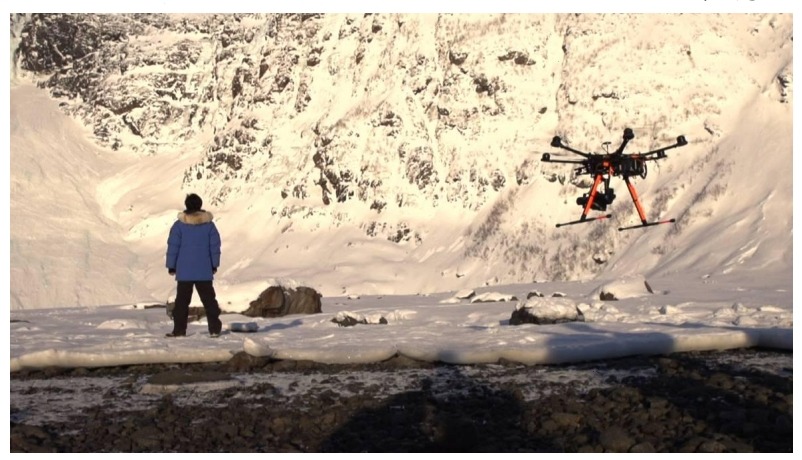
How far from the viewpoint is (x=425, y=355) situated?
7.68m

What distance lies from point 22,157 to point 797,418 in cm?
4838

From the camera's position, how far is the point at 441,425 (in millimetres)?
5133

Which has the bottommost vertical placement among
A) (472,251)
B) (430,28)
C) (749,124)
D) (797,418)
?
(797,418)

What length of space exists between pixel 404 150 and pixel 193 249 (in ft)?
111

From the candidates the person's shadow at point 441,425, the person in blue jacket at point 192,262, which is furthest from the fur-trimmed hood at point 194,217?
the person's shadow at point 441,425

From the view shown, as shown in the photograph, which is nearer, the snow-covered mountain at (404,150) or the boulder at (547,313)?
the boulder at (547,313)

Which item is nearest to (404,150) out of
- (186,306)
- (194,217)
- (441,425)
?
(194,217)

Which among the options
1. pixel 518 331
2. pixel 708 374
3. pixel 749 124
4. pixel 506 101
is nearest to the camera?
pixel 708 374

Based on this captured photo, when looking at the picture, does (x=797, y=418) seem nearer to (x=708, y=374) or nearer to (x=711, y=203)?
(x=708, y=374)

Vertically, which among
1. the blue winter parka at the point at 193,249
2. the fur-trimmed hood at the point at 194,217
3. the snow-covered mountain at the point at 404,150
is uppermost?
the snow-covered mountain at the point at 404,150

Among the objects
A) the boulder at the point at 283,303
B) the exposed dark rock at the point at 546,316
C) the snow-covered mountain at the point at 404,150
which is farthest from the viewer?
the snow-covered mountain at the point at 404,150

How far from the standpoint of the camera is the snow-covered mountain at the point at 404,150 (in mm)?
37500

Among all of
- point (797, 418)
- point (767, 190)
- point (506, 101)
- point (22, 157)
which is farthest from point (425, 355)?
point (22, 157)

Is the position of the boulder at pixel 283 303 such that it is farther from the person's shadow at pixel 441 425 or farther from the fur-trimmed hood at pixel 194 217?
the person's shadow at pixel 441 425
